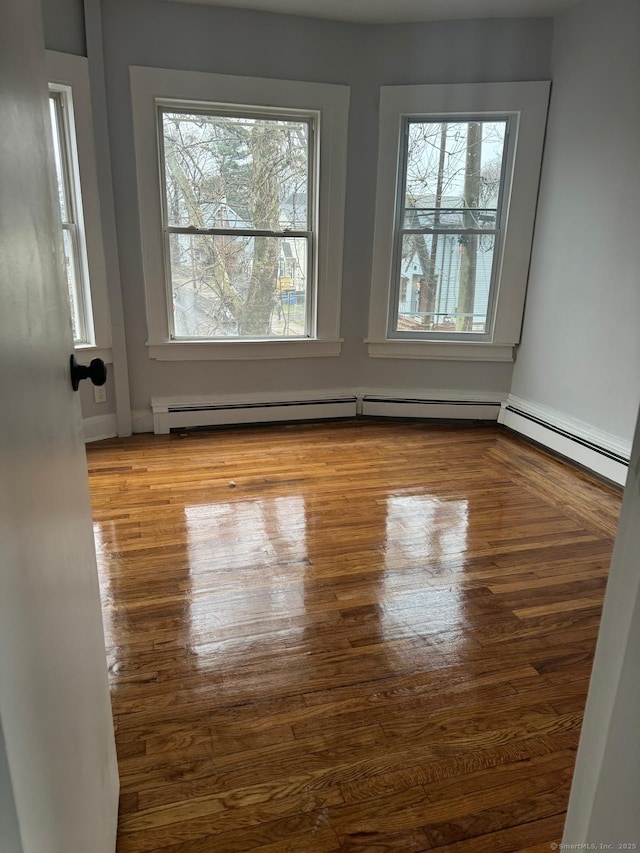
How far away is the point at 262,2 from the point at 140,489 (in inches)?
117

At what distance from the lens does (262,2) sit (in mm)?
3469

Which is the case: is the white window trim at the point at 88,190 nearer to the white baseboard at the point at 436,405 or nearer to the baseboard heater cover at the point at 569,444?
the white baseboard at the point at 436,405

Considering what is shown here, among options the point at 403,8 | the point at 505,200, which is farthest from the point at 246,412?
the point at 403,8

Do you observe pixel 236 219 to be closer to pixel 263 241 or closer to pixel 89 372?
pixel 263 241

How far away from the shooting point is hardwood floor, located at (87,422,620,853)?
1.35 metres

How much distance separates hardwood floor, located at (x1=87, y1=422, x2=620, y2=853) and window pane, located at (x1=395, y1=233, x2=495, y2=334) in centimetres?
138

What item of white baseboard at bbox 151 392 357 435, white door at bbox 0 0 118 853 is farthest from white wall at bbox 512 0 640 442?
white door at bbox 0 0 118 853

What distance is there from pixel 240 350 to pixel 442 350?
1497 mm

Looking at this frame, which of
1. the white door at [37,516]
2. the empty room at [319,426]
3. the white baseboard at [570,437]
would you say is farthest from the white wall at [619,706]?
the white baseboard at [570,437]

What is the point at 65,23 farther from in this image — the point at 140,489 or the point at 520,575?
the point at 520,575

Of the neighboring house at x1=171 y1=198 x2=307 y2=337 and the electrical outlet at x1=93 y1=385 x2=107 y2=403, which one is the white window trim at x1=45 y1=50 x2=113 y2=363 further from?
the neighboring house at x1=171 y1=198 x2=307 y2=337

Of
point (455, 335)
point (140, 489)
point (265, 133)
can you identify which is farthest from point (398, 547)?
point (265, 133)

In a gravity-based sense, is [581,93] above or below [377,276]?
above

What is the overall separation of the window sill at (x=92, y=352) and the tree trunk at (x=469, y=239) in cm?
249
